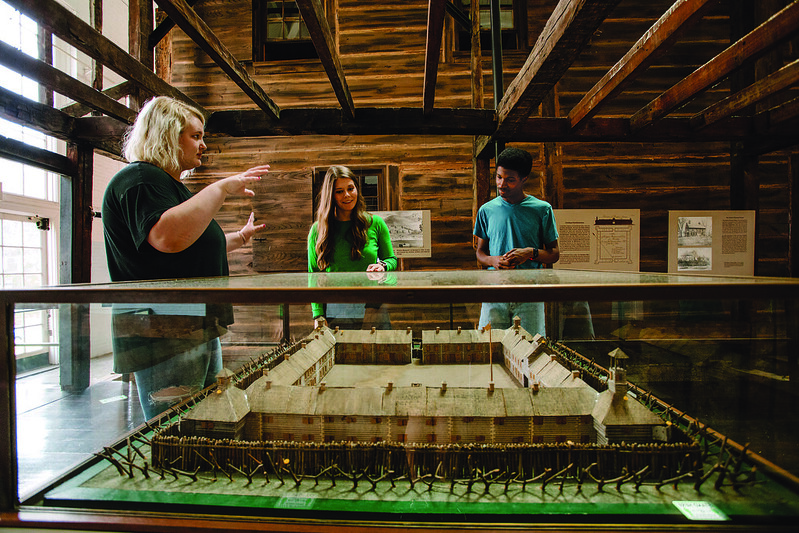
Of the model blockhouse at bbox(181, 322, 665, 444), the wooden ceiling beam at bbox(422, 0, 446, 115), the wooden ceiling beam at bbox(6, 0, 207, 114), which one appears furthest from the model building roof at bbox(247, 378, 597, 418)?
the wooden ceiling beam at bbox(6, 0, 207, 114)

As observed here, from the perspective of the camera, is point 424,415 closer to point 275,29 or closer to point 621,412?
point 621,412

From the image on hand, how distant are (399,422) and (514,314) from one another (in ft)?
2.48

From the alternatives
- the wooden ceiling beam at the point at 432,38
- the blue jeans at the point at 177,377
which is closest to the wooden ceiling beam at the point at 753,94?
the wooden ceiling beam at the point at 432,38

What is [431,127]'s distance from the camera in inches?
159

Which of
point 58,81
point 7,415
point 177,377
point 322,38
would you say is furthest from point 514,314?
point 58,81

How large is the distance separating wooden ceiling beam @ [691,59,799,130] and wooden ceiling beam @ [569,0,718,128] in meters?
1.44

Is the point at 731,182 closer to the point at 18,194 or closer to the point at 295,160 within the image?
the point at 295,160

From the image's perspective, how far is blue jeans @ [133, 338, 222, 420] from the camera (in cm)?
156

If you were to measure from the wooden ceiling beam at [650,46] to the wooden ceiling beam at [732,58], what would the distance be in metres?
0.62

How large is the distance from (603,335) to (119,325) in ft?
6.47

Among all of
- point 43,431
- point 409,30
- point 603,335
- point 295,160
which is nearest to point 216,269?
point 43,431

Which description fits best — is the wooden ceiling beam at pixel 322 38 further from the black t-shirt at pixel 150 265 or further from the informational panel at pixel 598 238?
the informational panel at pixel 598 238

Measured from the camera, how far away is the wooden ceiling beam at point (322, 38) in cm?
232

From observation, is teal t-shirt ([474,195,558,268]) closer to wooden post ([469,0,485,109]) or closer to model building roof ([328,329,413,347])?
model building roof ([328,329,413,347])
